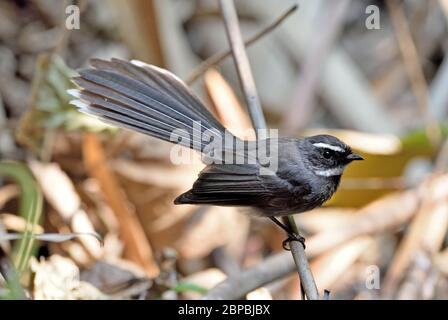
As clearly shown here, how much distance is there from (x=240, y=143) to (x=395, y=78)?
354 cm

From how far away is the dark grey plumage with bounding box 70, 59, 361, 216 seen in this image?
3.49 meters

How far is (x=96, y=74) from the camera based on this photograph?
139 inches

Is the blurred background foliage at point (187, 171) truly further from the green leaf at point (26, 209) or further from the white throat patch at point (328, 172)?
the white throat patch at point (328, 172)

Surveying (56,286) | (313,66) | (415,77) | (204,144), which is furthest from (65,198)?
(415,77)

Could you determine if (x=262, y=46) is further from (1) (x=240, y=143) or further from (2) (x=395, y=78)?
(1) (x=240, y=143)

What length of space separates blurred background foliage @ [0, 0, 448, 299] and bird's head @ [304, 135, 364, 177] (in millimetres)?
416

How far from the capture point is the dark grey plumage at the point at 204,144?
11.4ft

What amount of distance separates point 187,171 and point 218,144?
1.04 m

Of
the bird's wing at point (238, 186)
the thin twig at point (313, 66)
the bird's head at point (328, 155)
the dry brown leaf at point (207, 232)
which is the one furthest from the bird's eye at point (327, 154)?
the thin twig at point (313, 66)

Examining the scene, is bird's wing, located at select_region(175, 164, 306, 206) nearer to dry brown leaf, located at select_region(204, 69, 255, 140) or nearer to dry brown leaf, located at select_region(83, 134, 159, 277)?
dry brown leaf, located at select_region(83, 134, 159, 277)

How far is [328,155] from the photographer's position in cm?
371

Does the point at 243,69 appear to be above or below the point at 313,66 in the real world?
below

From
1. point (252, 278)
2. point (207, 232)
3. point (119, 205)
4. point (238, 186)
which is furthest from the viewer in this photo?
point (207, 232)

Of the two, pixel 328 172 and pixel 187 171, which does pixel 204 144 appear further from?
pixel 187 171
